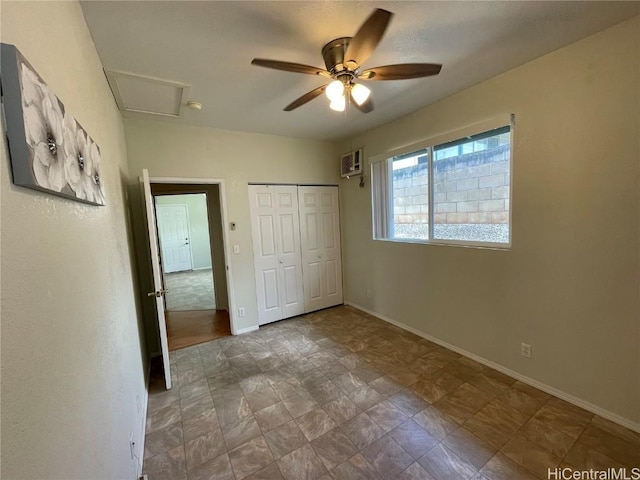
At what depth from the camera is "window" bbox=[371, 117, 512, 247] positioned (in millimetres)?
2422

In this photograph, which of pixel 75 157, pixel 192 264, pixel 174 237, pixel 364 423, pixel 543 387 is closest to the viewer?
pixel 75 157

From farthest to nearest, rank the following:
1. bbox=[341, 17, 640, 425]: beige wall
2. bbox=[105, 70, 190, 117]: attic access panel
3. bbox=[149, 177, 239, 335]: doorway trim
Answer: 1. bbox=[149, 177, 239, 335]: doorway trim
2. bbox=[105, 70, 190, 117]: attic access panel
3. bbox=[341, 17, 640, 425]: beige wall

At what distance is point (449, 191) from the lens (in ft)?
9.23

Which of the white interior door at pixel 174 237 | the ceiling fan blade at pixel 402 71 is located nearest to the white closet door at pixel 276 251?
the ceiling fan blade at pixel 402 71

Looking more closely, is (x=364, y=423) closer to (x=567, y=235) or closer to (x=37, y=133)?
(x=567, y=235)

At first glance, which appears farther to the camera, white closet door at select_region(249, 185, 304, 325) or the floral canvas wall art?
white closet door at select_region(249, 185, 304, 325)

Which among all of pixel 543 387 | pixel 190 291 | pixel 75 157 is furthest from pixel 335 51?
pixel 190 291

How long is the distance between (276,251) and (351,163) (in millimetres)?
1621

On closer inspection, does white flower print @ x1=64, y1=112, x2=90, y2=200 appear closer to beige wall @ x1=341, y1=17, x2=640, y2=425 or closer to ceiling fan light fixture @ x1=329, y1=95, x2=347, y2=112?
ceiling fan light fixture @ x1=329, y1=95, x2=347, y2=112

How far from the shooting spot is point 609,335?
189cm

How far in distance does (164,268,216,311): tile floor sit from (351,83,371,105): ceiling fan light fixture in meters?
4.17

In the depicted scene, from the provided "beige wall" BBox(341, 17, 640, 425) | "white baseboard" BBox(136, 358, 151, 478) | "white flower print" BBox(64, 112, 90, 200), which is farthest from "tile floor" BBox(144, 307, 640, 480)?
"white flower print" BBox(64, 112, 90, 200)

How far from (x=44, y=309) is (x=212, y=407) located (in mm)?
1920

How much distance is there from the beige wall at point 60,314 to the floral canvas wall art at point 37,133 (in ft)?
0.12
